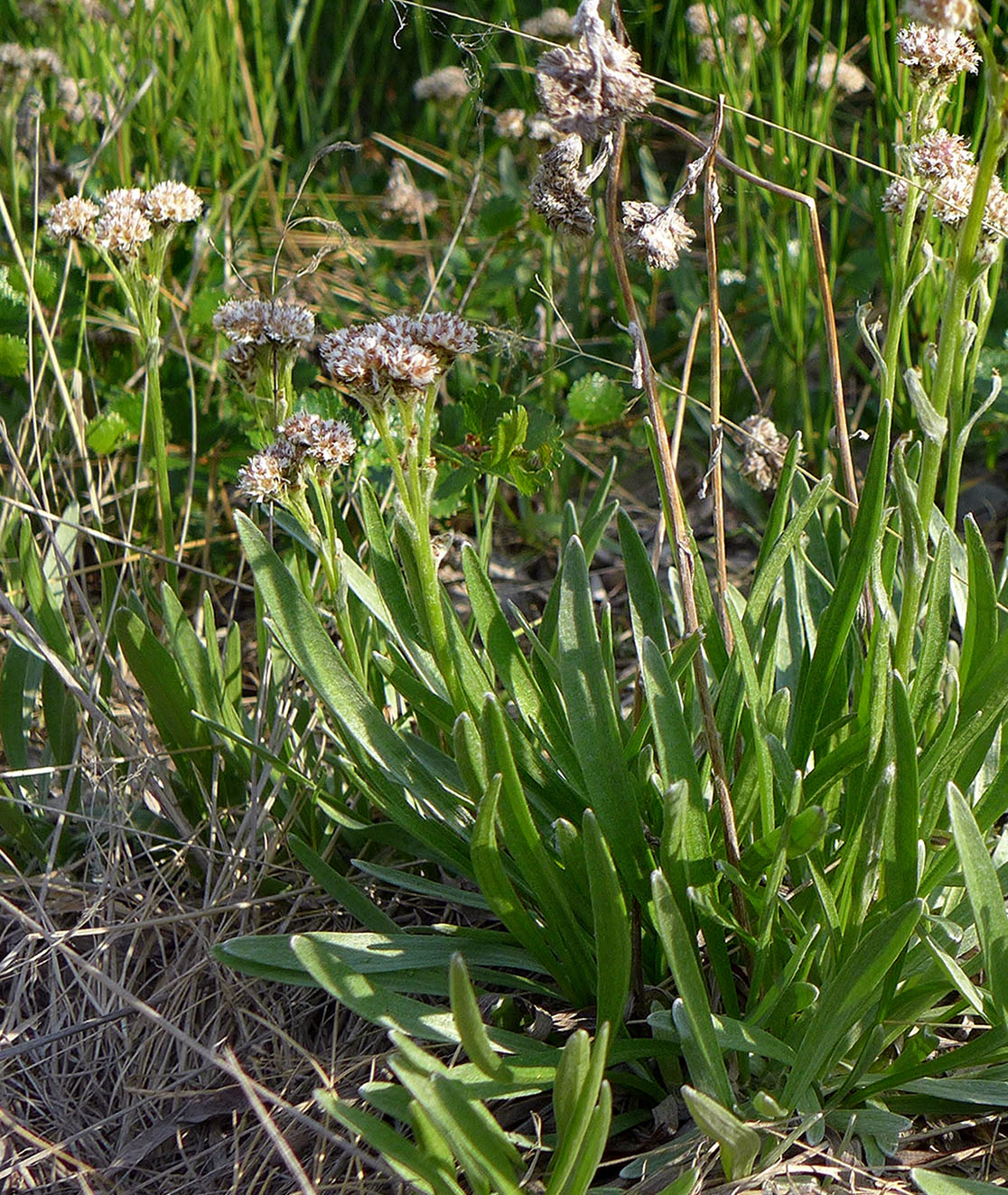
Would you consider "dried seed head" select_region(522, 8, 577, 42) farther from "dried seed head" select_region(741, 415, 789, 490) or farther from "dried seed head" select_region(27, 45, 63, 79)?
"dried seed head" select_region(741, 415, 789, 490)

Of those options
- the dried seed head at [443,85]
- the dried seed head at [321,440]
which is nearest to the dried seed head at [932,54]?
the dried seed head at [321,440]

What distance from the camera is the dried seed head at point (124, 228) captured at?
1507 millimetres

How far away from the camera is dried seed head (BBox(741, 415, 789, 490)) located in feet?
6.01

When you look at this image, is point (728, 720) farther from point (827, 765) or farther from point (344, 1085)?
point (344, 1085)

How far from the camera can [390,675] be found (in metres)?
1.45

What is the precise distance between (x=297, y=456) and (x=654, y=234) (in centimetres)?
47

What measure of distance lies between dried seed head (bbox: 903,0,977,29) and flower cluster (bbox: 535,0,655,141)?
228mm

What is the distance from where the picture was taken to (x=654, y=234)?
1.11 meters

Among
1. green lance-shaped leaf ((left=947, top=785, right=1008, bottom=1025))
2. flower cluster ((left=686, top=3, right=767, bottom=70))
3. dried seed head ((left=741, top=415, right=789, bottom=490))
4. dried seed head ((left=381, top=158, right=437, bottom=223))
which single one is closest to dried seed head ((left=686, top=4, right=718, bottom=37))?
flower cluster ((left=686, top=3, right=767, bottom=70))

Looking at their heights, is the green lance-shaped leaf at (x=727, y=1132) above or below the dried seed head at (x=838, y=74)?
below

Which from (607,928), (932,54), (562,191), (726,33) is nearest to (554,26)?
(726,33)

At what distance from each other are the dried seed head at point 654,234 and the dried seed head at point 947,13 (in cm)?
27

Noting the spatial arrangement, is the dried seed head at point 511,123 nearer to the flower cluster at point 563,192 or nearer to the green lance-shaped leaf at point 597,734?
the flower cluster at point 563,192

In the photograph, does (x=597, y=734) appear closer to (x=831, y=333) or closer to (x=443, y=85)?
(x=831, y=333)
